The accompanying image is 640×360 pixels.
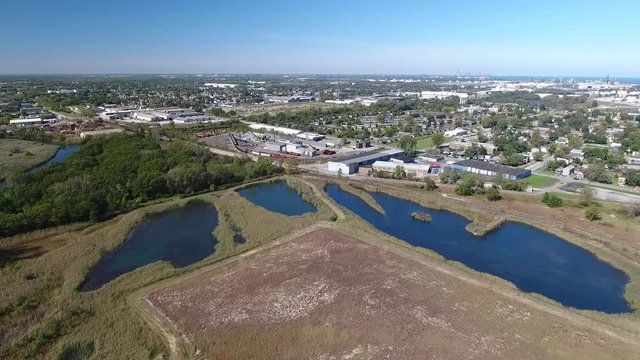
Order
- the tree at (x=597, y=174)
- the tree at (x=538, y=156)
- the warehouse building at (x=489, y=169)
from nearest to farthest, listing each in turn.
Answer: the tree at (x=597, y=174) < the warehouse building at (x=489, y=169) < the tree at (x=538, y=156)

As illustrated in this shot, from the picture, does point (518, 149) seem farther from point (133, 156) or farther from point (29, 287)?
point (29, 287)

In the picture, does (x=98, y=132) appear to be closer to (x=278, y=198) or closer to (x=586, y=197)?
(x=278, y=198)

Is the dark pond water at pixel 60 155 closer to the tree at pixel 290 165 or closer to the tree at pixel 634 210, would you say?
the tree at pixel 290 165

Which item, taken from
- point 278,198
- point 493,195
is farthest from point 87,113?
point 493,195

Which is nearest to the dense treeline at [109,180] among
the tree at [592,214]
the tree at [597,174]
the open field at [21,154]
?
the open field at [21,154]

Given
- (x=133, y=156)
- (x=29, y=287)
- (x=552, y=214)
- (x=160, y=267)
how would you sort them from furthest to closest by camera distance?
(x=133, y=156), (x=552, y=214), (x=160, y=267), (x=29, y=287)

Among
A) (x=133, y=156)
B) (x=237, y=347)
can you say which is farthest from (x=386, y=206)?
(x=133, y=156)
